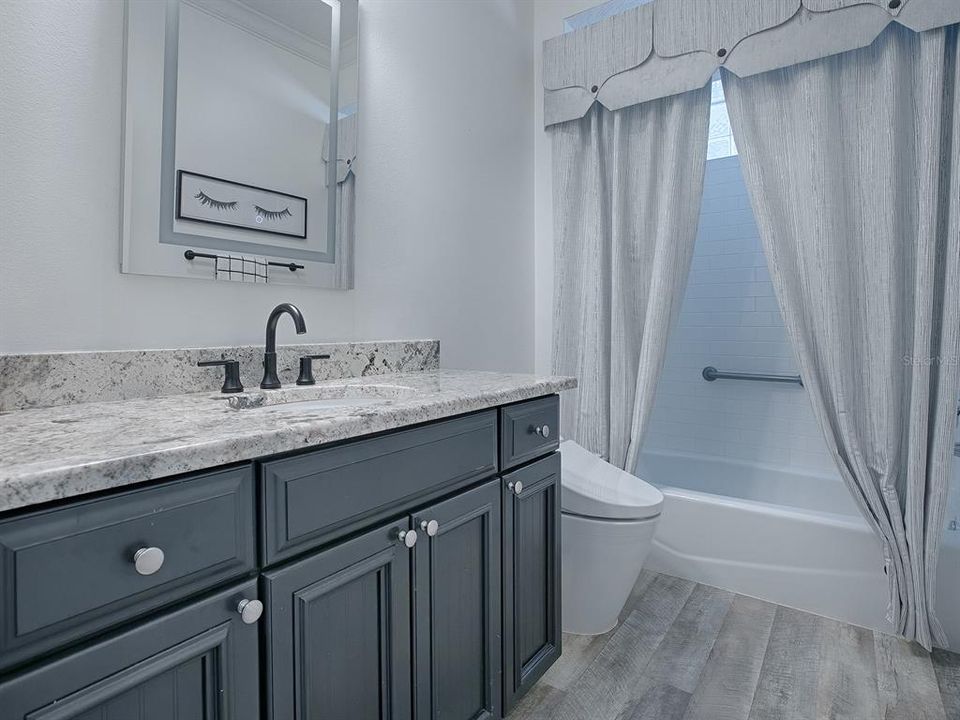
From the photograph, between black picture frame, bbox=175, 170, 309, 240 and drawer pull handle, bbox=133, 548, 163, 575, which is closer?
drawer pull handle, bbox=133, 548, 163, 575

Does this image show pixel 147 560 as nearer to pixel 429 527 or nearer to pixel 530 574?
pixel 429 527

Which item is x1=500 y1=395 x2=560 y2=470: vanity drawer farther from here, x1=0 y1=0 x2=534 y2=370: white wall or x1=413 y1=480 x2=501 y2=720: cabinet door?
x1=0 y1=0 x2=534 y2=370: white wall

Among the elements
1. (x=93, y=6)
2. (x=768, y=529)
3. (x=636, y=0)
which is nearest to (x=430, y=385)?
(x=93, y=6)

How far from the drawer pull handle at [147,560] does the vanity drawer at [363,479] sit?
6.1 inches

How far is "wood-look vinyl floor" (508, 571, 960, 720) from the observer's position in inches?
56.1

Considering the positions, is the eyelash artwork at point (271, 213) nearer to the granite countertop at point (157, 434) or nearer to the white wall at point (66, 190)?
the white wall at point (66, 190)

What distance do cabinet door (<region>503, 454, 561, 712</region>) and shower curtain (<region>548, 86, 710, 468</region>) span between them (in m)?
0.87

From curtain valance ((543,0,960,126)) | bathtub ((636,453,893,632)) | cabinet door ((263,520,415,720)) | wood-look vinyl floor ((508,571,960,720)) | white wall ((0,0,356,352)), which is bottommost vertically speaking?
wood-look vinyl floor ((508,571,960,720))

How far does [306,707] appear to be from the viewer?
841 millimetres

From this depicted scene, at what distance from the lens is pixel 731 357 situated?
2.58 m

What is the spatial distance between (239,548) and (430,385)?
2.35 ft

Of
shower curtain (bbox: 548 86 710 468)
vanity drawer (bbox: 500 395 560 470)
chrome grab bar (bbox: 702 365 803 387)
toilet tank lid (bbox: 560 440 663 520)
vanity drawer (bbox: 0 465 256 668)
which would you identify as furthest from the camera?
chrome grab bar (bbox: 702 365 803 387)

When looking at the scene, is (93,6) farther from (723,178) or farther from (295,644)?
(723,178)

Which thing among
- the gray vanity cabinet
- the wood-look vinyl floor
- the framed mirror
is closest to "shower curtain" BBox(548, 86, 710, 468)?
the wood-look vinyl floor
